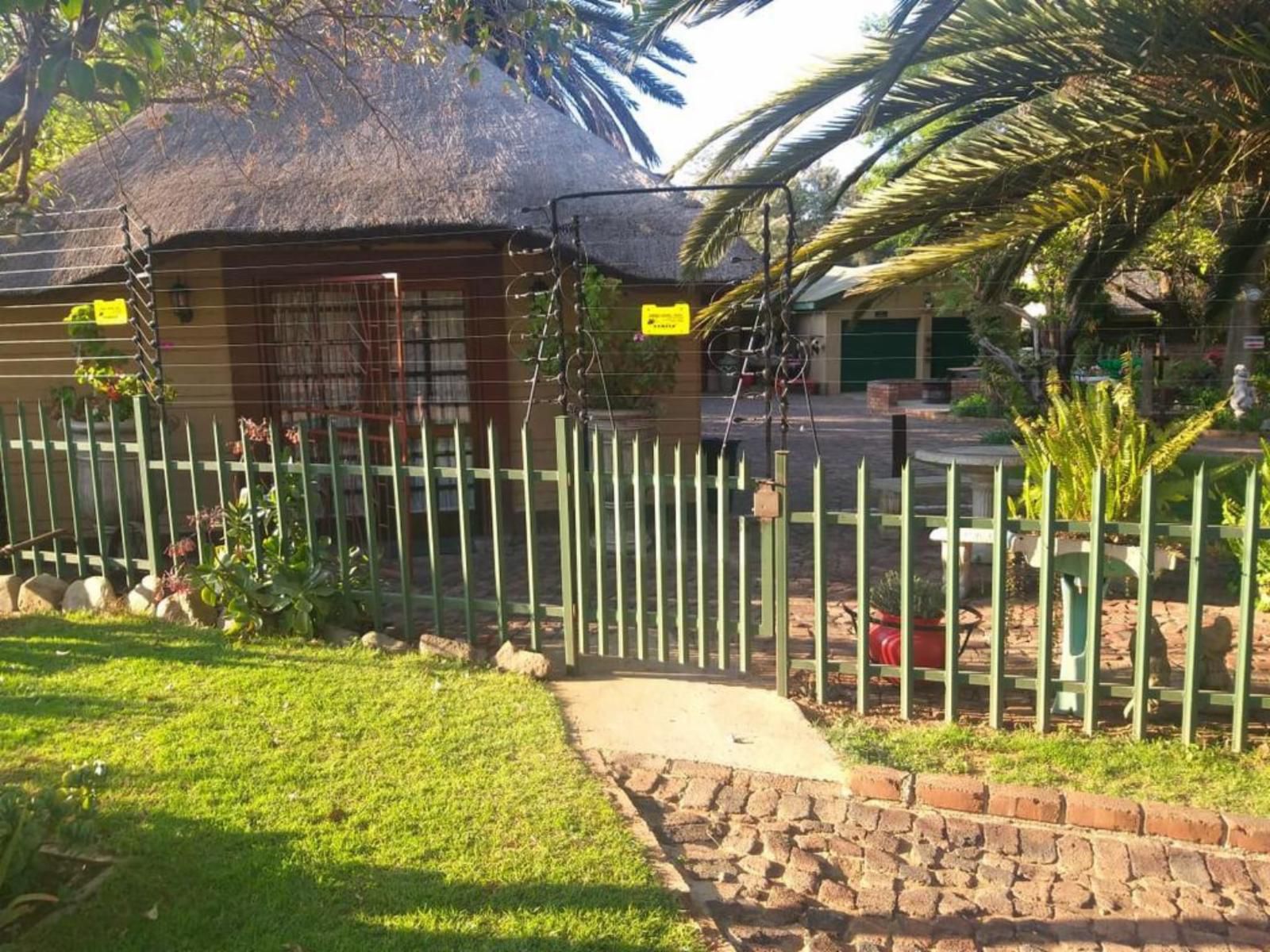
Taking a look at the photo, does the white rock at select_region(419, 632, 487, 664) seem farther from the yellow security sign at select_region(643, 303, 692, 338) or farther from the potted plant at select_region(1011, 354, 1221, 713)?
the yellow security sign at select_region(643, 303, 692, 338)

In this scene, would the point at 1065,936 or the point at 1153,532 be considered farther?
the point at 1153,532

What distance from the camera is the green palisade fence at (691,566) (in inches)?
177

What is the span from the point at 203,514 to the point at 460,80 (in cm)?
607

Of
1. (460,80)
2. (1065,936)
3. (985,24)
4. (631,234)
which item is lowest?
(1065,936)

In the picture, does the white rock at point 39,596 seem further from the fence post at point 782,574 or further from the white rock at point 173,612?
the fence post at point 782,574

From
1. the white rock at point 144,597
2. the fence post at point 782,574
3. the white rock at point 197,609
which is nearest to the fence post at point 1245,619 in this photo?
the fence post at point 782,574

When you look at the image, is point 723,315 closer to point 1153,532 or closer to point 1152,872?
point 1153,532

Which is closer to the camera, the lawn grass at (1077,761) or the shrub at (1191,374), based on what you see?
the lawn grass at (1077,761)

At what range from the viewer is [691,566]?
8.34 m

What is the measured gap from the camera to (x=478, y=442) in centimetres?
975

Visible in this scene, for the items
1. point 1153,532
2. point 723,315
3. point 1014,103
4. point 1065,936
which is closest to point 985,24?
point 1014,103

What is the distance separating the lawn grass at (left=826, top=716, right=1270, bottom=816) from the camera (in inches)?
159

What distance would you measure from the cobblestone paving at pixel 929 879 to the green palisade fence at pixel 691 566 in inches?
34.3

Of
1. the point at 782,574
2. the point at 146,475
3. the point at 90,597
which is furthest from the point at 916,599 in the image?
the point at 90,597
